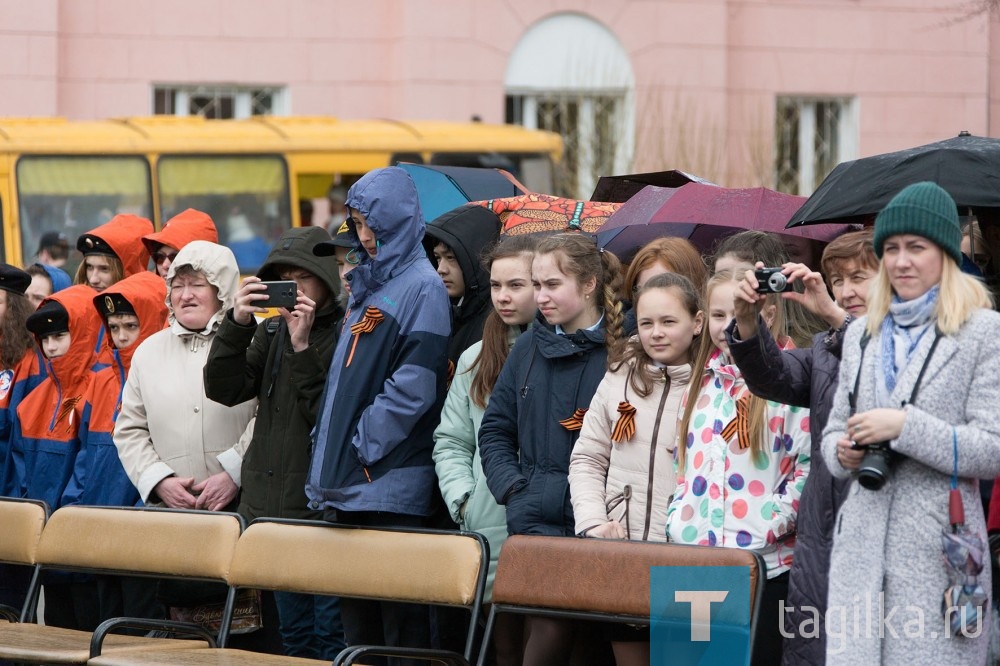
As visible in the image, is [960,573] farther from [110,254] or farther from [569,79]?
[569,79]

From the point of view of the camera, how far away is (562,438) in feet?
17.1

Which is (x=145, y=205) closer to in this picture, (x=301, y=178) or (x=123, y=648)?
(x=301, y=178)

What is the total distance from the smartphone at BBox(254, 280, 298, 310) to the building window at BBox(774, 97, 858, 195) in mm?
16390

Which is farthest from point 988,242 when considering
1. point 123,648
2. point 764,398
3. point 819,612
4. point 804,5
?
point 804,5

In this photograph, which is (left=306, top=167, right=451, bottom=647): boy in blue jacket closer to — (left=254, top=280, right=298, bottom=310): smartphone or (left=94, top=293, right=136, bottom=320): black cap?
(left=254, top=280, right=298, bottom=310): smartphone

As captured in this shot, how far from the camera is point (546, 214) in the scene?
653 cm

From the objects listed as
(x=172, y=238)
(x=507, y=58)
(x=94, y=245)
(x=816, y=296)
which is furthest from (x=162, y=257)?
(x=507, y=58)

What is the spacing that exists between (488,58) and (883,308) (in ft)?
55.0

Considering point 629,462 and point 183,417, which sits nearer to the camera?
point 629,462

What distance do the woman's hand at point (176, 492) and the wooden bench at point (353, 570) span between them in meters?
0.67

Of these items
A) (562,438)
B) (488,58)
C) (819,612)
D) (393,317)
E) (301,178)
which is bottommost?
(819,612)

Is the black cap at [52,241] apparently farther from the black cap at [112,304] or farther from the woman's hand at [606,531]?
the woman's hand at [606,531]

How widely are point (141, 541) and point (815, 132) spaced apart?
17.6 metres

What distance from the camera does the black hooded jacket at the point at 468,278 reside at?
603 cm
